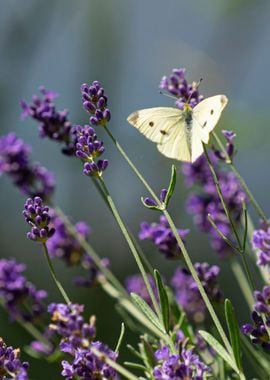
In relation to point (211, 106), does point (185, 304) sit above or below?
below

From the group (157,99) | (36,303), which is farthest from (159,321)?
(157,99)

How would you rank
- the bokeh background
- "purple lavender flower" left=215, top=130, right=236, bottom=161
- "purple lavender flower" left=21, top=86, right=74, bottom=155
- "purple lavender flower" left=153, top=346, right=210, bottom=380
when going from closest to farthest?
"purple lavender flower" left=153, top=346, right=210, bottom=380 < "purple lavender flower" left=215, top=130, right=236, bottom=161 < "purple lavender flower" left=21, top=86, right=74, bottom=155 < the bokeh background

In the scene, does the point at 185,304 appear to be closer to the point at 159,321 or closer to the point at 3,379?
the point at 159,321

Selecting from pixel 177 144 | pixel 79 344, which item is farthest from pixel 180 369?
pixel 177 144

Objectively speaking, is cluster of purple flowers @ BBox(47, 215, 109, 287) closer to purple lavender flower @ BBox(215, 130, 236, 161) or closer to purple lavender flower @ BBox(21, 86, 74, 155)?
purple lavender flower @ BBox(21, 86, 74, 155)

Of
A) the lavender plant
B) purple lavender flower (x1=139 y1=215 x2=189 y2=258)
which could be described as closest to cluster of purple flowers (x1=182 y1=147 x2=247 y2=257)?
the lavender plant

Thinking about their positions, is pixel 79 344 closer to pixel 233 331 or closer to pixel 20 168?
pixel 233 331
